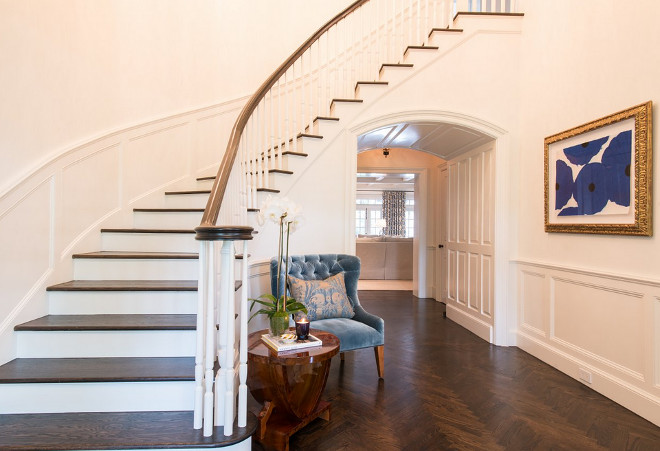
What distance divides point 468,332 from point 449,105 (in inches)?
101

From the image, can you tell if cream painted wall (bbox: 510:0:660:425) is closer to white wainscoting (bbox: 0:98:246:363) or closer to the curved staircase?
the curved staircase

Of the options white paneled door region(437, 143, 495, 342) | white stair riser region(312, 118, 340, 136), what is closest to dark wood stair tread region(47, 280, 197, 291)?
white stair riser region(312, 118, 340, 136)

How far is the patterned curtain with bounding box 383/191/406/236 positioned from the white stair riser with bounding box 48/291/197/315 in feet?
39.9

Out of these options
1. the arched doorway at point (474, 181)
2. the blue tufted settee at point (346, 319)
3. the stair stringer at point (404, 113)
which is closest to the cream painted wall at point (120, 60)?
the stair stringer at point (404, 113)

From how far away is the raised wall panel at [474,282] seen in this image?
14.7 feet

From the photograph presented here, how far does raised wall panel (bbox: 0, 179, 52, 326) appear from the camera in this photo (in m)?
2.15

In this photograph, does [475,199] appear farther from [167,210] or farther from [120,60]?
[120,60]

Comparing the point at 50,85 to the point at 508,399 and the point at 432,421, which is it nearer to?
the point at 432,421

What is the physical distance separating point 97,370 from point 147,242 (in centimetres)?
129

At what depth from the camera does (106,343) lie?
7.25ft

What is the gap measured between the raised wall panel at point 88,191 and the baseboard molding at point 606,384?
3.93 m

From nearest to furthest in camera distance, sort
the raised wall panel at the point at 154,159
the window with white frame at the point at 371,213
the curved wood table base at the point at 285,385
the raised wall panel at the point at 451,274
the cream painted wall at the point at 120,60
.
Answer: the curved wood table base at the point at 285,385
the cream painted wall at the point at 120,60
the raised wall panel at the point at 154,159
the raised wall panel at the point at 451,274
the window with white frame at the point at 371,213

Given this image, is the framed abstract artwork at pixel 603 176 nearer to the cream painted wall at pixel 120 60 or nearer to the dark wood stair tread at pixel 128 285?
the dark wood stair tread at pixel 128 285

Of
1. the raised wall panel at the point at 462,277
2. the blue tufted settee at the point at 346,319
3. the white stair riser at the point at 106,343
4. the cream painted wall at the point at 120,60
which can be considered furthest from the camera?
the raised wall panel at the point at 462,277
